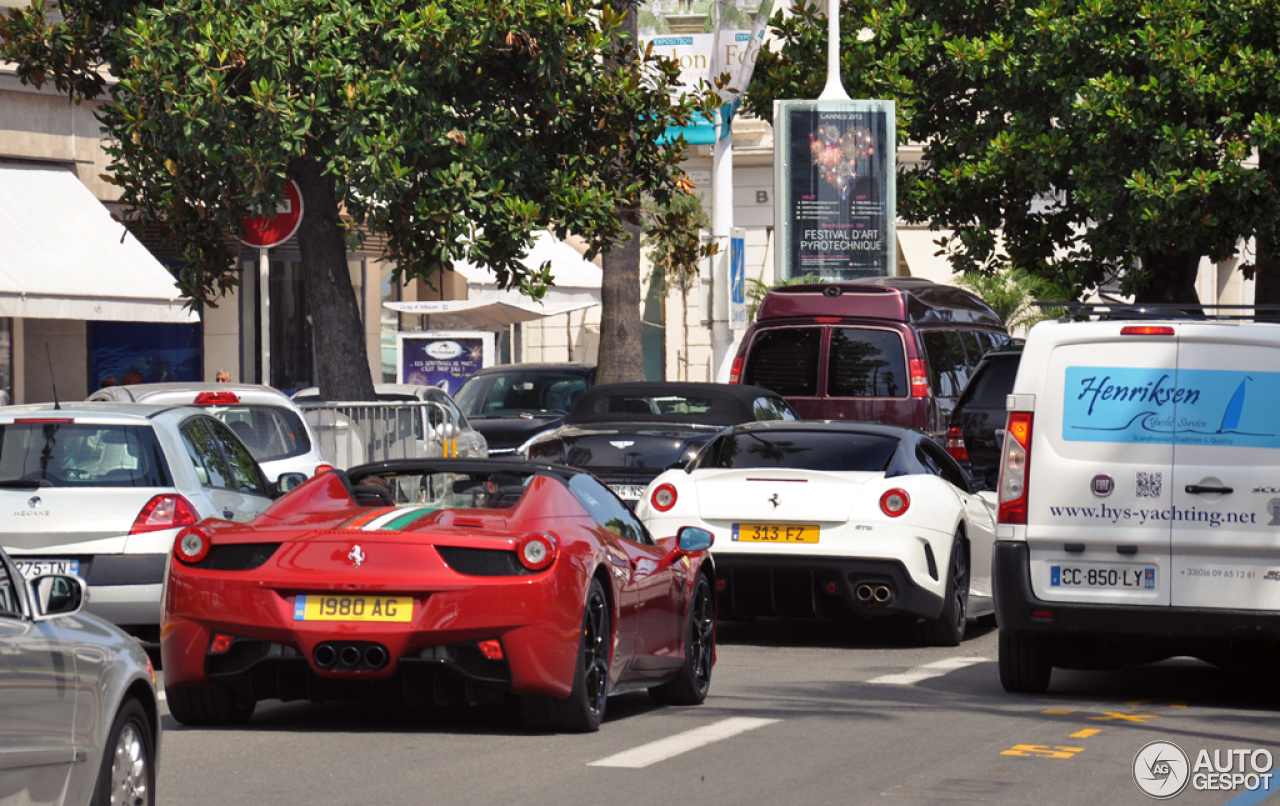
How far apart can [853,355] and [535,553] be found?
1140 cm

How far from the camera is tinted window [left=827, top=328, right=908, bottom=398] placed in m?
18.9

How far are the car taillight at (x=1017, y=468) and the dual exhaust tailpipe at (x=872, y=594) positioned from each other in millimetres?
2257

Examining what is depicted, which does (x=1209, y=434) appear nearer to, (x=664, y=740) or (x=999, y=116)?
(x=664, y=740)

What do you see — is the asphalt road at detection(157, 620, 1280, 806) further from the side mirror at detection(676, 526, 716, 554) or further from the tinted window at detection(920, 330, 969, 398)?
the tinted window at detection(920, 330, 969, 398)

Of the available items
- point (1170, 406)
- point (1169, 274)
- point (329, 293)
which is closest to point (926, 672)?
point (1170, 406)

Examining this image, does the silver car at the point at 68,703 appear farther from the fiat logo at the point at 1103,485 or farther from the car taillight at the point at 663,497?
the car taillight at the point at 663,497

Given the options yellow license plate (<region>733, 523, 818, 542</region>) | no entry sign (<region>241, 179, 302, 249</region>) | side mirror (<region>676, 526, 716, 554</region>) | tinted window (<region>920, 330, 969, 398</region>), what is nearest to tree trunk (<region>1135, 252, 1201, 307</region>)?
tinted window (<region>920, 330, 969, 398</region>)

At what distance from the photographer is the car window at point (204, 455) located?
38.7ft

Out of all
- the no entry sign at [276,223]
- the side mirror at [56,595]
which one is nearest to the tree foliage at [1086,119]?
the no entry sign at [276,223]

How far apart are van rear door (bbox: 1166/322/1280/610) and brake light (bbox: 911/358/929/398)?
9.24 m

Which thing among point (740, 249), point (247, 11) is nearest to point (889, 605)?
point (247, 11)

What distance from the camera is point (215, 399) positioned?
47.8ft

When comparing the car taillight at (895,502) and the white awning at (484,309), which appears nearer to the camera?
the car taillight at (895,502)

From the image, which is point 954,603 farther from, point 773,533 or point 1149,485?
point 1149,485
